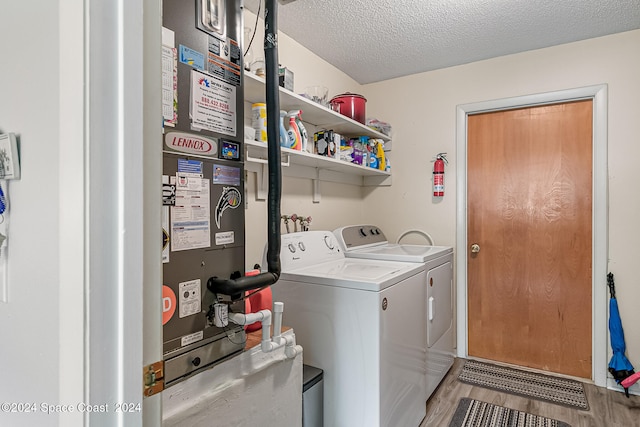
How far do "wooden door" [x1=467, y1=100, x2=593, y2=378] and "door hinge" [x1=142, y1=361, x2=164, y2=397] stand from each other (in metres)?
2.68

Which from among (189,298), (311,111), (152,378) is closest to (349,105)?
(311,111)

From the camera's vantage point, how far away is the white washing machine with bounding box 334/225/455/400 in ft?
7.04

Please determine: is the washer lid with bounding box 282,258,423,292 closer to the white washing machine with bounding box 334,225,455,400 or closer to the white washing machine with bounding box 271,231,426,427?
the white washing machine with bounding box 271,231,426,427

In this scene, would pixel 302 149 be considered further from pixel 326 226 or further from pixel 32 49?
pixel 32 49

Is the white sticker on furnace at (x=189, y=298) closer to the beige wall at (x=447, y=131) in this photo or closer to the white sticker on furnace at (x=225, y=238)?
the white sticker on furnace at (x=225, y=238)

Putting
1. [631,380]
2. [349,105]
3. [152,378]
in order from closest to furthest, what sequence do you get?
[152,378]
[631,380]
[349,105]

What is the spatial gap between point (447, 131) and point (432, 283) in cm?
133

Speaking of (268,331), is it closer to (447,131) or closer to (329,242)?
(329,242)

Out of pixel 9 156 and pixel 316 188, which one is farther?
pixel 316 188

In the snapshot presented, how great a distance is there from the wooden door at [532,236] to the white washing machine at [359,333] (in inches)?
43.8

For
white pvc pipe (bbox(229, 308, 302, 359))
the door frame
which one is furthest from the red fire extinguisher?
white pvc pipe (bbox(229, 308, 302, 359))

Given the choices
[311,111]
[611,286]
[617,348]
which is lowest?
[617,348]

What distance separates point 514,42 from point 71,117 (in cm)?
279

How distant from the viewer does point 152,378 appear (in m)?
0.58
